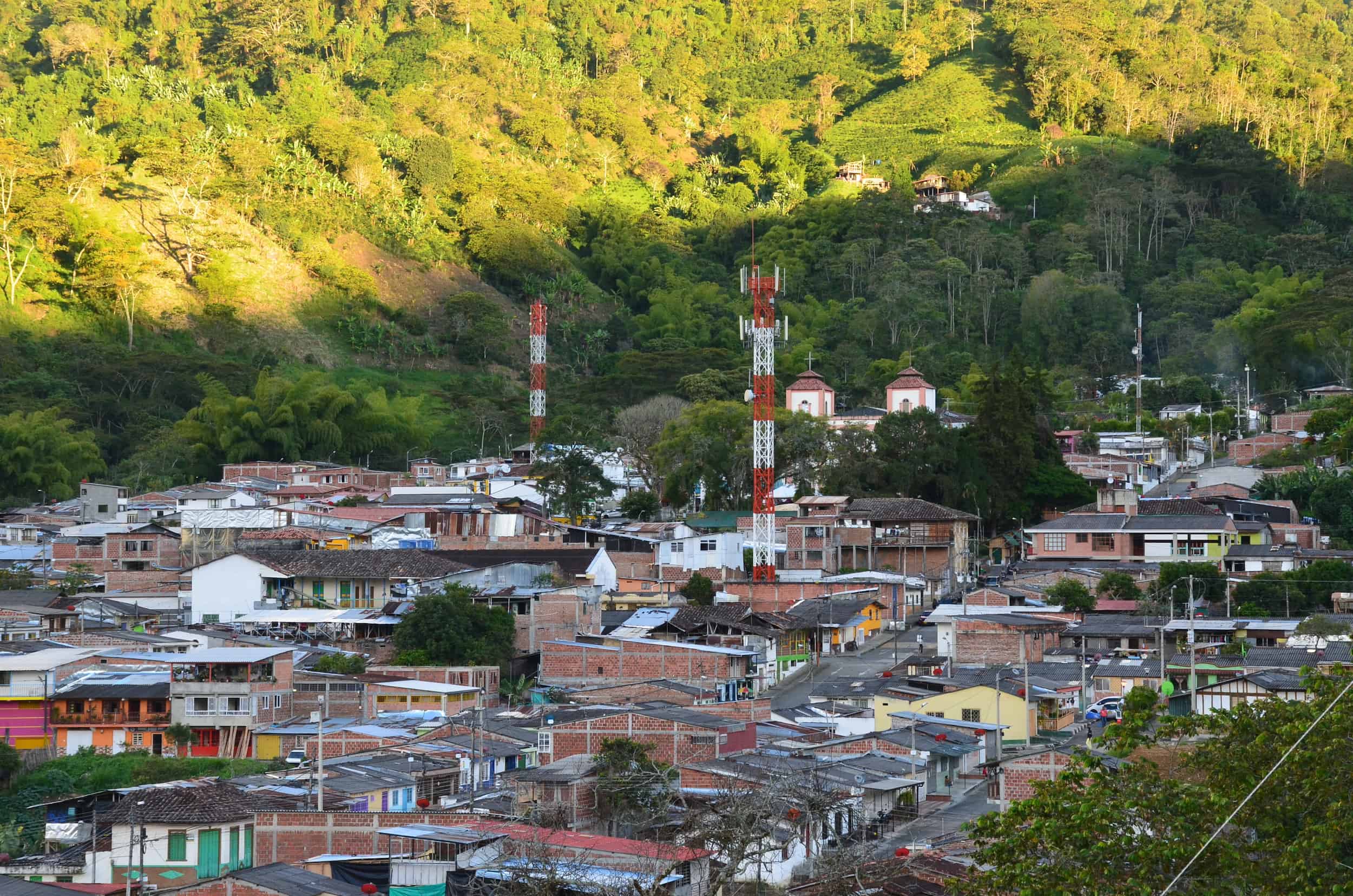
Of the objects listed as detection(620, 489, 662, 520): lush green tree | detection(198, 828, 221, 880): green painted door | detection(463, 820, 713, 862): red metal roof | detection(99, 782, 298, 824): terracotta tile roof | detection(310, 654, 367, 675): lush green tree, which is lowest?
detection(198, 828, 221, 880): green painted door

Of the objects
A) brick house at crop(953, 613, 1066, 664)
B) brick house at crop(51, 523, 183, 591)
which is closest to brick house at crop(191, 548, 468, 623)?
brick house at crop(51, 523, 183, 591)

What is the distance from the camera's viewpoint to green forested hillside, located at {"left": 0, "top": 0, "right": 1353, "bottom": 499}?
56.8 meters

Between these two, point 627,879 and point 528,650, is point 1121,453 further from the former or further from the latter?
point 627,879

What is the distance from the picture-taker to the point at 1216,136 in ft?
253

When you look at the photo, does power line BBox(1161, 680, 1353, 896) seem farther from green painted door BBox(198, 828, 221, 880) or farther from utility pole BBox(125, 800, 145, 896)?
utility pole BBox(125, 800, 145, 896)

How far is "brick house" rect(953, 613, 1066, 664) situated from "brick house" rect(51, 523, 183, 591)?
14911 millimetres

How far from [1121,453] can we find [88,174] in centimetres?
3757

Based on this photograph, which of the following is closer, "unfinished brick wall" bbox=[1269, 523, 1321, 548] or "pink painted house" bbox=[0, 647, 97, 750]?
"pink painted house" bbox=[0, 647, 97, 750]

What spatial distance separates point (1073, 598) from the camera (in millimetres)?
32844

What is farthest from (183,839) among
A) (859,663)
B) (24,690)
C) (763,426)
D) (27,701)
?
(763,426)

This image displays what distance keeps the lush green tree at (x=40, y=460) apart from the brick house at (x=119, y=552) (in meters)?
10.1

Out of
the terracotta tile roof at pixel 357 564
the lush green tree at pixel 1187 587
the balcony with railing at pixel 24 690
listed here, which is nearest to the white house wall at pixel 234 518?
the terracotta tile roof at pixel 357 564

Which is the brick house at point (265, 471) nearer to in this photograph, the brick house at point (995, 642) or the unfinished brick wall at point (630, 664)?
the unfinished brick wall at point (630, 664)

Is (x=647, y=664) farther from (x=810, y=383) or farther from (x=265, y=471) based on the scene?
(x=810, y=383)
